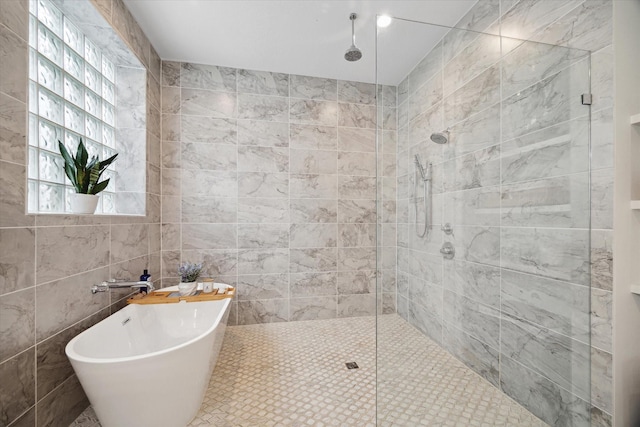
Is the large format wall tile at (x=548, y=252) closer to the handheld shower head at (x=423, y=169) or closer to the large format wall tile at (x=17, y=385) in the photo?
the handheld shower head at (x=423, y=169)

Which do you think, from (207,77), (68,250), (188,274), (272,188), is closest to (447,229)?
(272,188)

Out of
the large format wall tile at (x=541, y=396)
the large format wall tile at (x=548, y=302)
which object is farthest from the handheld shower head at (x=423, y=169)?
the large format wall tile at (x=541, y=396)

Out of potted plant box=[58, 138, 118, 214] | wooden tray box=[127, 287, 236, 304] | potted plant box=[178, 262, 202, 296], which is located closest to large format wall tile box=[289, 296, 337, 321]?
wooden tray box=[127, 287, 236, 304]

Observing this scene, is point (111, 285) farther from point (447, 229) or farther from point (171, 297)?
point (447, 229)

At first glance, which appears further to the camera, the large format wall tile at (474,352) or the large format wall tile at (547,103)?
the large format wall tile at (474,352)

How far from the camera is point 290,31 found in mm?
2178

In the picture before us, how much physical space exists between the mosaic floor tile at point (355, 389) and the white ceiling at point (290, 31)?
62.2 inches

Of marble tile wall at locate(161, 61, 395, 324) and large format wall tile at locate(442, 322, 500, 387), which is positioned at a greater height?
marble tile wall at locate(161, 61, 395, 324)

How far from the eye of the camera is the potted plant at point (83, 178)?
150cm

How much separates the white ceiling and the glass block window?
50 centimetres

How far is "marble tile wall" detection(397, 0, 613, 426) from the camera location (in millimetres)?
1218

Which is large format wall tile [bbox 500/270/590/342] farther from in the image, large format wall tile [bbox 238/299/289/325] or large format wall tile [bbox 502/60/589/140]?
large format wall tile [bbox 238/299/289/325]

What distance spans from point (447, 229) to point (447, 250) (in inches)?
4.5

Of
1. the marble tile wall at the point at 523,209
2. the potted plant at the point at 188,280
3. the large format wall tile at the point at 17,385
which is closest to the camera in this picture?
the large format wall tile at the point at 17,385
